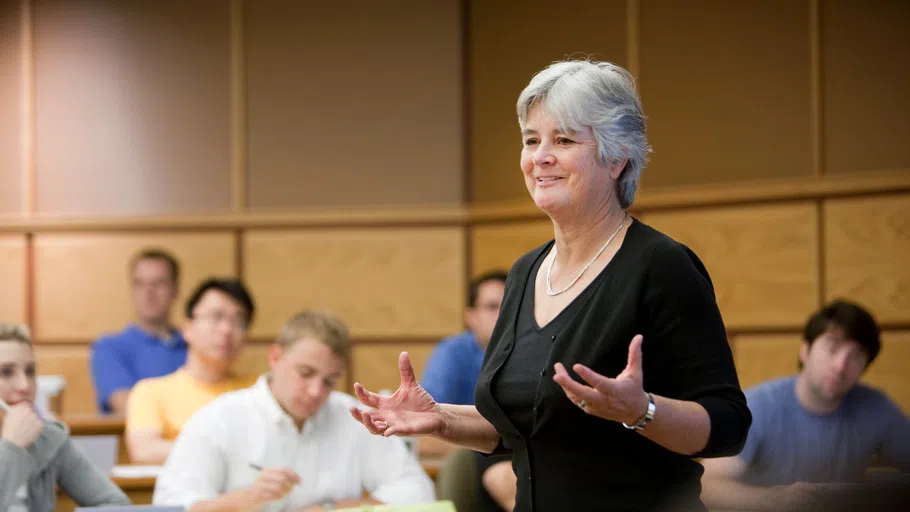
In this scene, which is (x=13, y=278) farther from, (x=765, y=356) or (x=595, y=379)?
(x=595, y=379)

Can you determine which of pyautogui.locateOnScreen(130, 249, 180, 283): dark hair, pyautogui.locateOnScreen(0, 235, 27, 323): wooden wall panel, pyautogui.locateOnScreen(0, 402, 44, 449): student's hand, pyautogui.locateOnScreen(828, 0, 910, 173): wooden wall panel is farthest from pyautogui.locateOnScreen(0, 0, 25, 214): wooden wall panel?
pyautogui.locateOnScreen(828, 0, 910, 173): wooden wall panel

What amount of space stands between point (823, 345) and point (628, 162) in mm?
2039

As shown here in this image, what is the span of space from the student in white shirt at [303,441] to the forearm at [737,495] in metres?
0.76

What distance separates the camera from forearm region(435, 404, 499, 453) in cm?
163

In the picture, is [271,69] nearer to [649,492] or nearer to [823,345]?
[823,345]

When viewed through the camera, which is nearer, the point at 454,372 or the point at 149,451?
the point at 149,451

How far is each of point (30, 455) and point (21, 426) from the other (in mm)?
75

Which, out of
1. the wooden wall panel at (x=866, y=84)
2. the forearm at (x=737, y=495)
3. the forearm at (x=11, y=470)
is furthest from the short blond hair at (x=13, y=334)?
the wooden wall panel at (x=866, y=84)

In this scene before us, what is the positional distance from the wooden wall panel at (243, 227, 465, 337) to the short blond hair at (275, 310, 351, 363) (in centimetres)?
245

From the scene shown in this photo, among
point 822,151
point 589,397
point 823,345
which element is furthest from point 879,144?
point 589,397

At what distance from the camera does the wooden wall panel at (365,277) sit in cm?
557

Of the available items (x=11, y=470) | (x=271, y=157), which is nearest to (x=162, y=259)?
(x=271, y=157)

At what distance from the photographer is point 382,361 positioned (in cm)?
553

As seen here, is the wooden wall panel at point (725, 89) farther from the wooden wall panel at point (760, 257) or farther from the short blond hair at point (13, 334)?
the short blond hair at point (13, 334)
